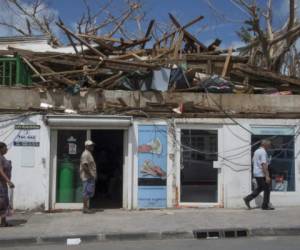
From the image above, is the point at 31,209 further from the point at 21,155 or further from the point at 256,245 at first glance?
the point at 256,245

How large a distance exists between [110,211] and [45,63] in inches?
170

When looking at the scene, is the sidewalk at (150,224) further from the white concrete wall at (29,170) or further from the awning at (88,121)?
the awning at (88,121)

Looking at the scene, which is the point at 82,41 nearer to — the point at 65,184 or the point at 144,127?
the point at 144,127

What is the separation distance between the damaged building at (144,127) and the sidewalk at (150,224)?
63 centimetres

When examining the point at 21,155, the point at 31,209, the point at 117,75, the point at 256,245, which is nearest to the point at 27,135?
the point at 21,155

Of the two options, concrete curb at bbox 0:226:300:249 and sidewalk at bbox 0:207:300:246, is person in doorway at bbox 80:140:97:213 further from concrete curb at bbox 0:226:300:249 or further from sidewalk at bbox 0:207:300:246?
concrete curb at bbox 0:226:300:249

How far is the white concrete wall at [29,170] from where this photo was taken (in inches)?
542

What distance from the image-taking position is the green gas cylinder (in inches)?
555

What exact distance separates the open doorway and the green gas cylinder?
2.88ft

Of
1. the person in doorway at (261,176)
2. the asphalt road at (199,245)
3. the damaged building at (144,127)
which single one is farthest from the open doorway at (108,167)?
the asphalt road at (199,245)

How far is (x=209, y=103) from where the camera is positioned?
1427cm

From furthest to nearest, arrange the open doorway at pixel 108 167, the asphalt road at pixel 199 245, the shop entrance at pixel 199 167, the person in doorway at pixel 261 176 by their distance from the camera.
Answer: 1. the open doorway at pixel 108 167
2. the shop entrance at pixel 199 167
3. the person in doorway at pixel 261 176
4. the asphalt road at pixel 199 245

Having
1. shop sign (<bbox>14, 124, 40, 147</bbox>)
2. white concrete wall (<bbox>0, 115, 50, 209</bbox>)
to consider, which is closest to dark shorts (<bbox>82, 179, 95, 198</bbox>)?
white concrete wall (<bbox>0, 115, 50, 209</bbox>)

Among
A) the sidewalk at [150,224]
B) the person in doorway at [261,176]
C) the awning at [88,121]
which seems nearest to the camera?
the sidewalk at [150,224]
